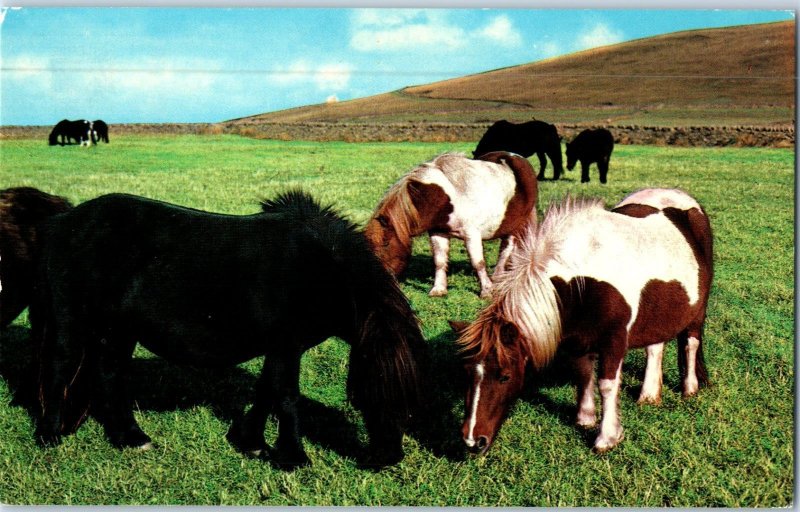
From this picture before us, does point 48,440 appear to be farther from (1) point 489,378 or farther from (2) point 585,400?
(2) point 585,400

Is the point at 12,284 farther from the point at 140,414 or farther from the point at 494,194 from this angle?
the point at 494,194

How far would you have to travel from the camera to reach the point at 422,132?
32.5 feet

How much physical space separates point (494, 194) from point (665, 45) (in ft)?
9.59

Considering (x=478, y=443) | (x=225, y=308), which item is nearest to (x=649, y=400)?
(x=478, y=443)

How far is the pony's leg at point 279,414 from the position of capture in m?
3.92

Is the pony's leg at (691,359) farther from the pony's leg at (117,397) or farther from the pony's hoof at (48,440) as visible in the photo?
the pony's hoof at (48,440)

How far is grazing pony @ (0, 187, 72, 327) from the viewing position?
15.7 feet

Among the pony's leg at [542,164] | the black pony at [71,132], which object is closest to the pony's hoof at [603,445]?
the black pony at [71,132]

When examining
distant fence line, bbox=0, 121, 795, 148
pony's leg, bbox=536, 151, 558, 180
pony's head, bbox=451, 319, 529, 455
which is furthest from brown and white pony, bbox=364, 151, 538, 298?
pony's head, bbox=451, 319, 529, 455

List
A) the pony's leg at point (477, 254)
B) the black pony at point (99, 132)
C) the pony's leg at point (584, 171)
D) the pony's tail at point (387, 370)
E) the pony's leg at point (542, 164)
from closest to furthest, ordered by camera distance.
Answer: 1. the pony's tail at point (387, 370)
2. the black pony at point (99, 132)
3. the pony's leg at point (477, 254)
4. the pony's leg at point (542, 164)
5. the pony's leg at point (584, 171)

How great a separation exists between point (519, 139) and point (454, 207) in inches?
69.6

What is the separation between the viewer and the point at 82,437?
4500 mm

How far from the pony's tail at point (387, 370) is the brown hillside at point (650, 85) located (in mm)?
2442

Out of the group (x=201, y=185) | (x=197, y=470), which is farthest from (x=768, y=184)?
(x=197, y=470)
